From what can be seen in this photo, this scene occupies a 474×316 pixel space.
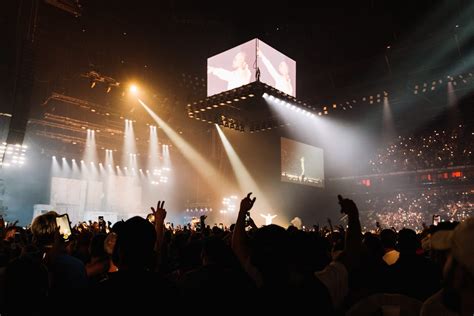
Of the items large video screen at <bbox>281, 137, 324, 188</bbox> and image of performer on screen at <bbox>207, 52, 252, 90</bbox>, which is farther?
large video screen at <bbox>281, 137, 324, 188</bbox>

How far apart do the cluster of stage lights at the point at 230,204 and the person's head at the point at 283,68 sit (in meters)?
9.23

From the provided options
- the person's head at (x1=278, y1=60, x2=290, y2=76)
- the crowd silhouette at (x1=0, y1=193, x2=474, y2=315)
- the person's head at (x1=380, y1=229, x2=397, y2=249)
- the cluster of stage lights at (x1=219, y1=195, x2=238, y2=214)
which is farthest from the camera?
the cluster of stage lights at (x1=219, y1=195, x2=238, y2=214)

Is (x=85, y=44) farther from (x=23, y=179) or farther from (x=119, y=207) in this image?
(x=119, y=207)

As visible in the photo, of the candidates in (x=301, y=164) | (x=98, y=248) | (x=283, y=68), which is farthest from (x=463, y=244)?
(x=301, y=164)

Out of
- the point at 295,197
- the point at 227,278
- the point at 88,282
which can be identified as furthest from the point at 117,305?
the point at 295,197

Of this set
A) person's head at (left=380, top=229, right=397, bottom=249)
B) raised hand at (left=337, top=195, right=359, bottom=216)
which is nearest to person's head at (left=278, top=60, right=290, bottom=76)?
person's head at (left=380, top=229, right=397, bottom=249)

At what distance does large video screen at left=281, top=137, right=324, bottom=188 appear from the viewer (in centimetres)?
2047

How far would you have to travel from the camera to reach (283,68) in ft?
49.5

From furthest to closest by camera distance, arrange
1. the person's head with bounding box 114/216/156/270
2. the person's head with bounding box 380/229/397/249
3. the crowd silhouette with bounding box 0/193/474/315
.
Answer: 1. the person's head with bounding box 380/229/397/249
2. the person's head with bounding box 114/216/156/270
3. the crowd silhouette with bounding box 0/193/474/315

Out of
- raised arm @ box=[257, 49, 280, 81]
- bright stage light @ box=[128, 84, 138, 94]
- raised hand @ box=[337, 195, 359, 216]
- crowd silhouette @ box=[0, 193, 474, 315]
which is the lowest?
crowd silhouette @ box=[0, 193, 474, 315]

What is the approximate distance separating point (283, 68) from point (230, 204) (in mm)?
9515

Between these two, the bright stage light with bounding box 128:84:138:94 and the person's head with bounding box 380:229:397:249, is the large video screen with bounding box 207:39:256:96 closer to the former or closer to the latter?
the bright stage light with bounding box 128:84:138:94

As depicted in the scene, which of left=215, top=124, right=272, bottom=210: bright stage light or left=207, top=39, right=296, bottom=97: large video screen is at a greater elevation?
left=207, top=39, right=296, bottom=97: large video screen

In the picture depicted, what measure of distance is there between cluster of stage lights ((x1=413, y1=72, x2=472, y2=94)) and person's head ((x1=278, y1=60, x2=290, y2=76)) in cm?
492
